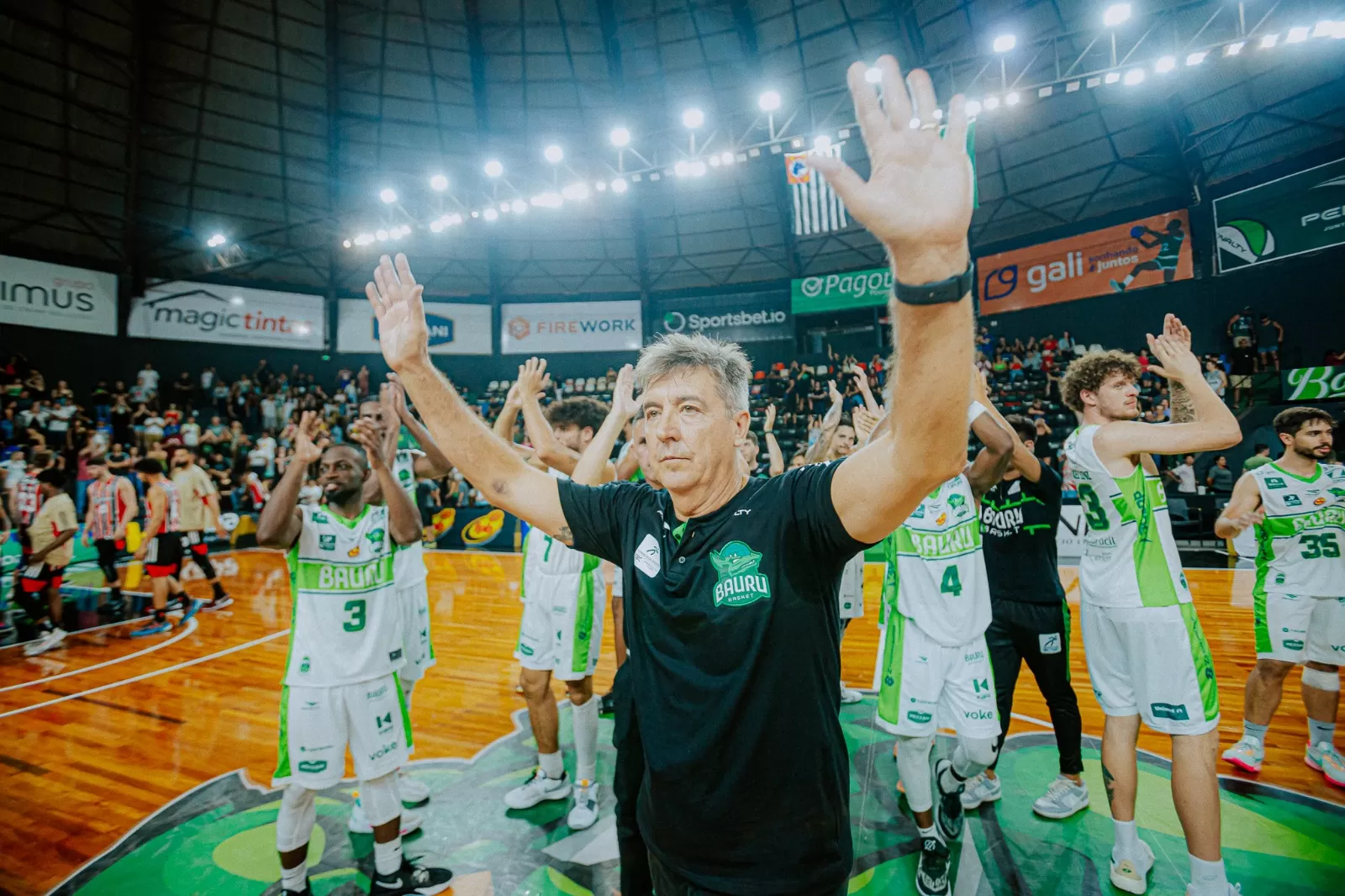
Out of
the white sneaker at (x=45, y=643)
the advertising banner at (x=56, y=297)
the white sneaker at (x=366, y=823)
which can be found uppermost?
the advertising banner at (x=56, y=297)

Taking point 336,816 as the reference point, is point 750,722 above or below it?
above

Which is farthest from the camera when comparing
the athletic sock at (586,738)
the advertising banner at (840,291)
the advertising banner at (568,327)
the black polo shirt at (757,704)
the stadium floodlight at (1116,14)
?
the advertising banner at (568,327)

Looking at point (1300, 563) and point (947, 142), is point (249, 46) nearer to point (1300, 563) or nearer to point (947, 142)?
point (947, 142)

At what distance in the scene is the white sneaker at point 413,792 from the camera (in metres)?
3.89

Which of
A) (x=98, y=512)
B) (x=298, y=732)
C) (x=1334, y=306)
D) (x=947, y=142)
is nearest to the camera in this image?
(x=947, y=142)

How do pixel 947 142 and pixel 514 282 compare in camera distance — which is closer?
pixel 947 142

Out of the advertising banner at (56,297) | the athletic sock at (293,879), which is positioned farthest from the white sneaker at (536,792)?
the advertising banner at (56,297)

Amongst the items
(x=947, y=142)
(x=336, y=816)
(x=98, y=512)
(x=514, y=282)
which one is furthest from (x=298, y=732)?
(x=514, y=282)

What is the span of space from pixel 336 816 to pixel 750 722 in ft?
11.9

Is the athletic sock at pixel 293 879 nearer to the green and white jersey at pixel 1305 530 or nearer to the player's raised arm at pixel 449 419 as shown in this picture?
the player's raised arm at pixel 449 419

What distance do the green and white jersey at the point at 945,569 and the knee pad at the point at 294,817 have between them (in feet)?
10.0

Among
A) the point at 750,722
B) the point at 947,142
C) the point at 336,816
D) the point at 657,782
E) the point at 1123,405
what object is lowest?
the point at 336,816

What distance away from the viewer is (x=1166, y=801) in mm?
3562

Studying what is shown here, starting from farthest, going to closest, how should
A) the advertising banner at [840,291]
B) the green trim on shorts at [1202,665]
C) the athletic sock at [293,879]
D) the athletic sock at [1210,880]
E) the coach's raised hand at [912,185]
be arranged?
the advertising banner at [840,291], the athletic sock at [293,879], the green trim on shorts at [1202,665], the athletic sock at [1210,880], the coach's raised hand at [912,185]
